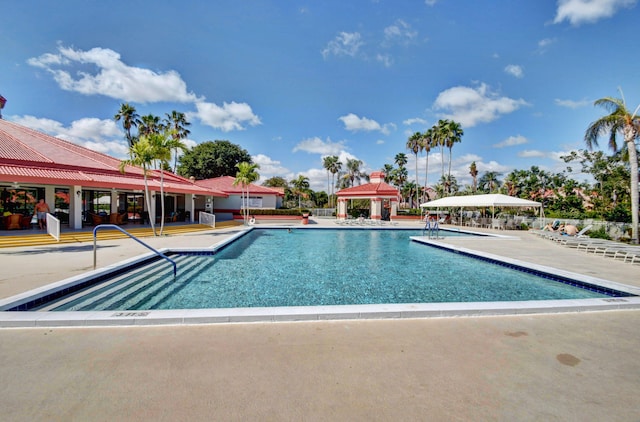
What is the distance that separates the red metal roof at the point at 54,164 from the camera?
12.2 m

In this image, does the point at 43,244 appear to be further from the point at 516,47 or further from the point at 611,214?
the point at 611,214

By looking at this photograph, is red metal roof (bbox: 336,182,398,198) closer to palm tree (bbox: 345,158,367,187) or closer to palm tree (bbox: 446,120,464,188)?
palm tree (bbox: 446,120,464,188)

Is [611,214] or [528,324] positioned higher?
[611,214]

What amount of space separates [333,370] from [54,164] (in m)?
17.2


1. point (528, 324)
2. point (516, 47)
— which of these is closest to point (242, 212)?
point (516, 47)

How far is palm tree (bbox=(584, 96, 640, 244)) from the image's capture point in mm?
14078

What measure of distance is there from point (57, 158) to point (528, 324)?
2004cm

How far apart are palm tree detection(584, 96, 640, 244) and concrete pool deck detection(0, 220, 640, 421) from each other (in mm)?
14526

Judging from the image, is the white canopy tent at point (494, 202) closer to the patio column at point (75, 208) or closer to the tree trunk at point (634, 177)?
the tree trunk at point (634, 177)

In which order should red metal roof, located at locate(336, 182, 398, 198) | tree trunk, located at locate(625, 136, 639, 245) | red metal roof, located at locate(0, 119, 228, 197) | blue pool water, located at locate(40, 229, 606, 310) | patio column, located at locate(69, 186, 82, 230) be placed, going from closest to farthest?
1. blue pool water, located at locate(40, 229, 606, 310)
2. red metal roof, located at locate(0, 119, 228, 197)
3. tree trunk, located at locate(625, 136, 639, 245)
4. patio column, located at locate(69, 186, 82, 230)
5. red metal roof, located at locate(336, 182, 398, 198)

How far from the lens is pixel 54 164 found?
13.8 metres

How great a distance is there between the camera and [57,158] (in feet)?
48.2

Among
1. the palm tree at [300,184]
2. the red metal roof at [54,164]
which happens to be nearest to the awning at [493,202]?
the red metal roof at [54,164]

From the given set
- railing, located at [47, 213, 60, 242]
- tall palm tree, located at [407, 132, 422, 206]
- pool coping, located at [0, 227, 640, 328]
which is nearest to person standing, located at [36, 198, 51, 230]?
railing, located at [47, 213, 60, 242]
